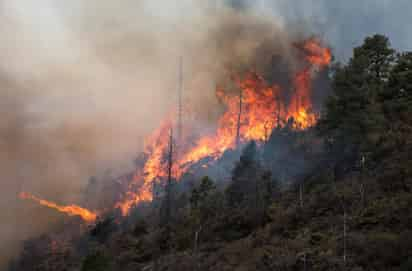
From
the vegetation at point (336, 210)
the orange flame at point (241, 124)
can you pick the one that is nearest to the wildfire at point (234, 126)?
the orange flame at point (241, 124)

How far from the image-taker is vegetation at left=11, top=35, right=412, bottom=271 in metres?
13.0

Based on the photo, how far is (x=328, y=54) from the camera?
312ft

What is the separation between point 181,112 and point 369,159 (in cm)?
7219

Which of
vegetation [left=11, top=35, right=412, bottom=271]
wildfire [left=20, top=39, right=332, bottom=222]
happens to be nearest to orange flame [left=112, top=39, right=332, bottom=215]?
wildfire [left=20, top=39, right=332, bottom=222]

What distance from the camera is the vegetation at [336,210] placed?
13.0 m

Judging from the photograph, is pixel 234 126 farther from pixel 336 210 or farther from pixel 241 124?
pixel 336 210

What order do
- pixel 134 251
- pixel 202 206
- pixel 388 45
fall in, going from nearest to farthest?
pixel 388 45
pixel 134 251
pixel 202 206

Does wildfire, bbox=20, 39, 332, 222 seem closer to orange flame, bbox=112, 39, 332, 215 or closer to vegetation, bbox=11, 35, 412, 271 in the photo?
orange flame, bbox=112, 39, 332, 215

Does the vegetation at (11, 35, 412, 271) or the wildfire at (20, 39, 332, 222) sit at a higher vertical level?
the wildfire at (20, 39, 332, 222)

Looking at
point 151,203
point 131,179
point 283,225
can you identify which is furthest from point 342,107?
point 131,179

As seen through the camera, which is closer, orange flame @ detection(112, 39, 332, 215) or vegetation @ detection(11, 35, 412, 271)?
vegetation @ detection(11, 35, 412, 271)

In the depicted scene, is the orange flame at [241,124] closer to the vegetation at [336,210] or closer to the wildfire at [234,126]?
the wildfire at [234,126]

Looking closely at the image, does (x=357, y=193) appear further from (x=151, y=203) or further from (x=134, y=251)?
(x=151, y=203)

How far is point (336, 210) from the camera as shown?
18.9m
